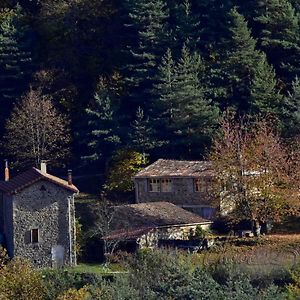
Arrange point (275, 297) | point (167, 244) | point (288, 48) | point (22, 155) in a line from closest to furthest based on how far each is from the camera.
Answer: point (275, 297), point (167, 244), point (22, 155), point (288, 48)

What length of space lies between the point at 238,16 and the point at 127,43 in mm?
7863

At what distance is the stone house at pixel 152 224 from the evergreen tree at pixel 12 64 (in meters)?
14.7

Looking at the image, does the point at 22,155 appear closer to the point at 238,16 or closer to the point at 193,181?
the point at 193,181

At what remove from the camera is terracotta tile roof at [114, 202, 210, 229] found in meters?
45.7

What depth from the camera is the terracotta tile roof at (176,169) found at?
4953 centimetres

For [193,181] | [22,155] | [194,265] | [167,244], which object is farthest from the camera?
[22,155]

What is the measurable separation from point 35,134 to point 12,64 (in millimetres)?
7078

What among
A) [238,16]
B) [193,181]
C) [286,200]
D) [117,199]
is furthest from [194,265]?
[238,16]

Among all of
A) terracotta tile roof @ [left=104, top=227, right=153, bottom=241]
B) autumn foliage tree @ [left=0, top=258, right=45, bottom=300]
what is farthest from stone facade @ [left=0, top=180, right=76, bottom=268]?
autumn foliage tree @ [left=0, top=258, right=45, bottom=300]

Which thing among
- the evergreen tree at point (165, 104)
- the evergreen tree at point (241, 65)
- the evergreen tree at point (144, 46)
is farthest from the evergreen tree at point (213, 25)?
Result: the evergreen tree at point (165, 104)

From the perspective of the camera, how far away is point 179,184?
165 ft

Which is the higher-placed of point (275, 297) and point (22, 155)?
point (22, 155)

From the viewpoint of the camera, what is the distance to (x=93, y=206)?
166ft

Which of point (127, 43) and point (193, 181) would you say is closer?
point (193, 181)
